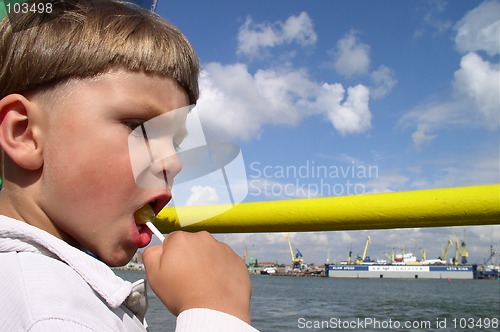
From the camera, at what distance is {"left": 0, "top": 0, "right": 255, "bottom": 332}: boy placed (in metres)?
0.66

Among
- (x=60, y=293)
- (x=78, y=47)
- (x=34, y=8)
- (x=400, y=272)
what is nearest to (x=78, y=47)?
(x=78, y=47)

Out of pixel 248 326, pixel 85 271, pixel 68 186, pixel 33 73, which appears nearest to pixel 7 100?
pixel 33 73

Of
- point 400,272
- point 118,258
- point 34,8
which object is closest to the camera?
point 118,258

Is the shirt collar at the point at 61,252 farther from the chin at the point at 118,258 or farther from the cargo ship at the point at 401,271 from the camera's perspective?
the cargo ship at the point at 401,271

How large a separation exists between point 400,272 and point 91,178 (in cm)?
5049

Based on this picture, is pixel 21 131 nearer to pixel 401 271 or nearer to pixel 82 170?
pixel 82 170

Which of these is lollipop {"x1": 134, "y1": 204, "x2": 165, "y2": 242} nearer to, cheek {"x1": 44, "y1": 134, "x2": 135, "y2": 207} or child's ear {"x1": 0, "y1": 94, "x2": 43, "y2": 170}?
cheek {"x1": 44, "y1": 134, "x2": 135, "y2": 207}

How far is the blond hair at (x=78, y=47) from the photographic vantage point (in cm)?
83

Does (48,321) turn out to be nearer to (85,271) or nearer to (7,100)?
(85,271)

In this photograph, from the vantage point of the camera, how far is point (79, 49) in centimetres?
84

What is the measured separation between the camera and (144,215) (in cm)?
84

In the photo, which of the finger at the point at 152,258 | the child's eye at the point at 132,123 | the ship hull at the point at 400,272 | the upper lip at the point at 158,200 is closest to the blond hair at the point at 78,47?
the child's eye at the point at 132,123

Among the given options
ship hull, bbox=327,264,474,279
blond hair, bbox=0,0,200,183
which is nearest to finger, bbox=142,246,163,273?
blond hair, bbox=0,0,200,183

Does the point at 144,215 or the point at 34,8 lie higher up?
the point at 34,8
